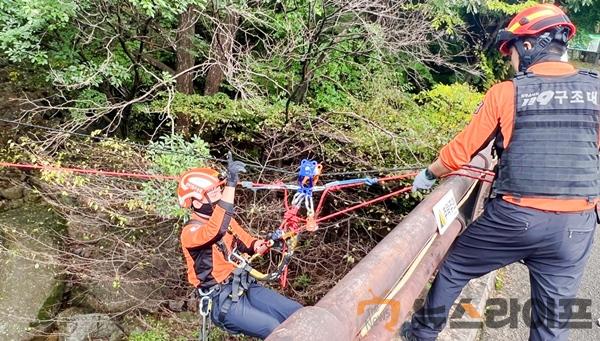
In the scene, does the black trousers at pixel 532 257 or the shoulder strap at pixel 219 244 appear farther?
the shoulder strap at pixel 219 244

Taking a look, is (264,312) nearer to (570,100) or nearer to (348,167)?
(570,100)

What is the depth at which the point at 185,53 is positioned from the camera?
23.7 ft

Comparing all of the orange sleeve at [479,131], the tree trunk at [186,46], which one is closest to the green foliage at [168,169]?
the tree trunk at [186,46]

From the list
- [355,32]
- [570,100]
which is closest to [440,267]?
[570,100]

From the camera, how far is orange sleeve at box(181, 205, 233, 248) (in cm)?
317

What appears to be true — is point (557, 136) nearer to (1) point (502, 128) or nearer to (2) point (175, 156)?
(1) point (502, 128)

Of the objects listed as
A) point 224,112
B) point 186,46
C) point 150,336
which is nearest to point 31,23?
point 186,46

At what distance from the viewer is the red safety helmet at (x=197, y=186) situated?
3.35 meters

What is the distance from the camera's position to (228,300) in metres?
3.51

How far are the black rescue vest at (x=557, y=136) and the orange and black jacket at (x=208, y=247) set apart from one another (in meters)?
1.91

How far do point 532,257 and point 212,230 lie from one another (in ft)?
6.74

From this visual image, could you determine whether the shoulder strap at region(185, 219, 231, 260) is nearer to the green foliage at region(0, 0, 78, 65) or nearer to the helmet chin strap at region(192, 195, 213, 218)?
the helmet chin strap at region(192, 195, 213, 218)

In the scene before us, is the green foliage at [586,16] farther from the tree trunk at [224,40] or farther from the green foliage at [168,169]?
the green foliage at [168,169]

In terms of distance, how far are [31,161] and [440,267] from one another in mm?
5872
